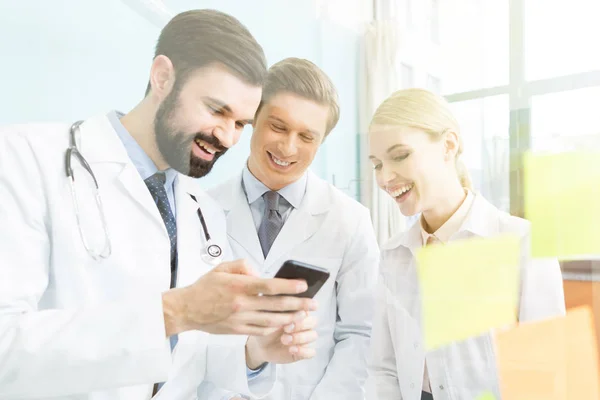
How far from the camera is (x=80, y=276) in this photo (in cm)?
78

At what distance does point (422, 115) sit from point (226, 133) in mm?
405

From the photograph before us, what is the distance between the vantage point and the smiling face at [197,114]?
2.84ft

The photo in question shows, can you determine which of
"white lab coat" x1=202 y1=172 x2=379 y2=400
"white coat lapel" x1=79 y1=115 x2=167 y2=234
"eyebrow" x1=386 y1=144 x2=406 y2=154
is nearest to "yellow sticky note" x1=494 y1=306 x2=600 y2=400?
"white lab coat" x1=202 y1=172 x2=379 y2=400

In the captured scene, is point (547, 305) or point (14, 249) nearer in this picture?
point (14, 249)

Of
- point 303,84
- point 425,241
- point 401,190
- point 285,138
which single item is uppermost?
point 303,84

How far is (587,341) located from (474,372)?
0.24 metres

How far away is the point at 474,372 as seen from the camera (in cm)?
96

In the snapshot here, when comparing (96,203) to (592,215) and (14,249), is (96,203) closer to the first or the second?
(14,249)

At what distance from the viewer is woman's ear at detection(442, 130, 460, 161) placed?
968 millimetres

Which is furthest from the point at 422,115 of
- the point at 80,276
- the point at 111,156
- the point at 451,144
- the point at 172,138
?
the point at 80,276

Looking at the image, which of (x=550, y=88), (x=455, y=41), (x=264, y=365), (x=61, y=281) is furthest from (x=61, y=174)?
(x=550, y=88)

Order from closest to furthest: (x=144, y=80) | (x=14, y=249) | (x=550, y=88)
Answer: (x=14, y=249), (x=144, y=80), (x=550, y=88)

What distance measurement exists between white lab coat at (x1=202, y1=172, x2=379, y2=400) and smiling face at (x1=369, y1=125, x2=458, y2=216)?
0.09m

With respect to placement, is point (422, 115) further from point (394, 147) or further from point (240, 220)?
point (240, 220)
